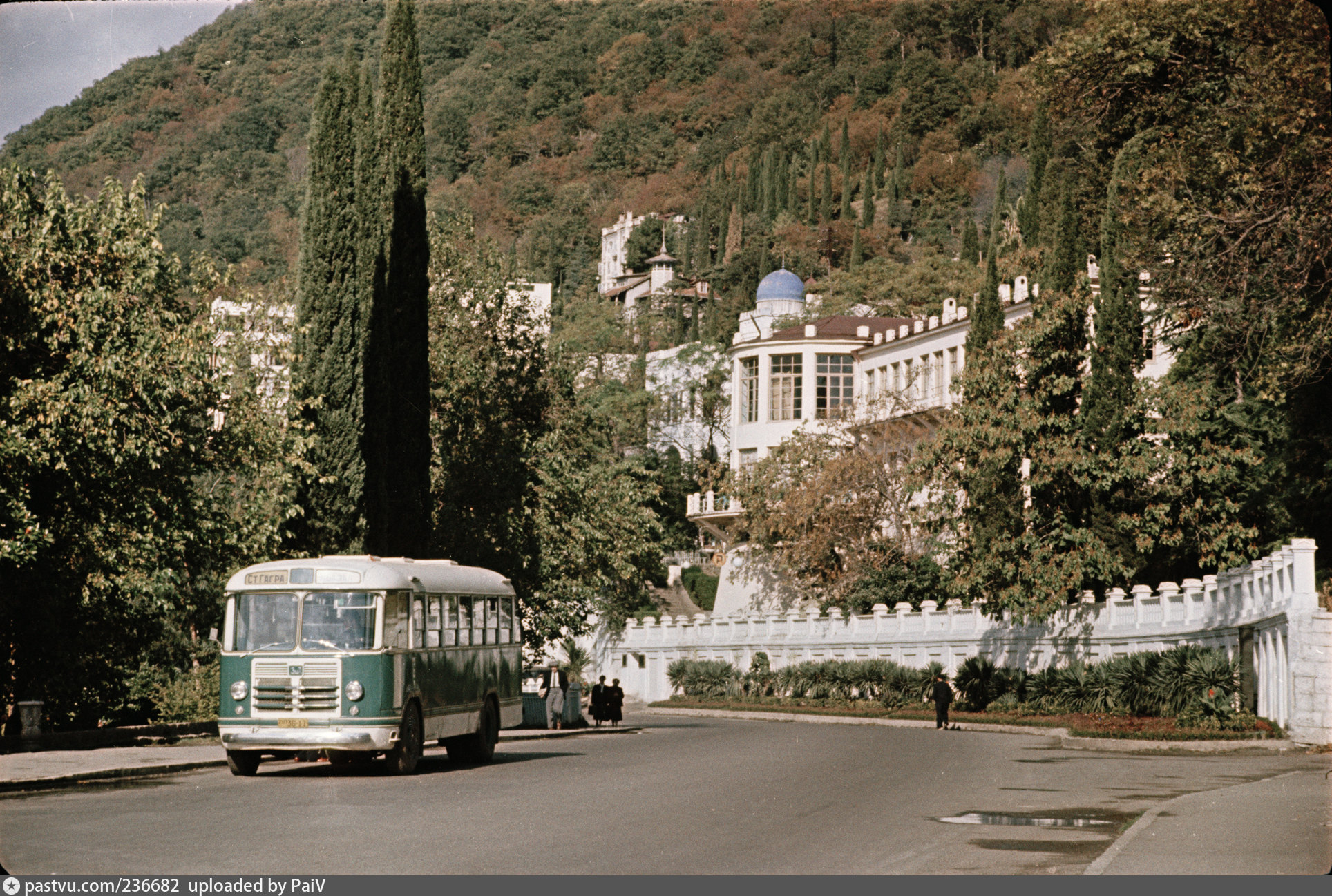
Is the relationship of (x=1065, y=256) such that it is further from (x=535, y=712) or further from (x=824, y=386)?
(x=824, y=386)

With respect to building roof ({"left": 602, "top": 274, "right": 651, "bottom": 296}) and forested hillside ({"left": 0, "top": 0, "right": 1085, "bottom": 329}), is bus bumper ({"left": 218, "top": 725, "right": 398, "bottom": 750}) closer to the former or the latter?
forested hillside ({"left": 0, "top": 0, "right": 1085, "bottom": 329})

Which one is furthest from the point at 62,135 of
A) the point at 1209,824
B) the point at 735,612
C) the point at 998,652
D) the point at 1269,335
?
the point at 1209,824

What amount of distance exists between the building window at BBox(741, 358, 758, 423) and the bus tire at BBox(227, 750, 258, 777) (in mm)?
49132

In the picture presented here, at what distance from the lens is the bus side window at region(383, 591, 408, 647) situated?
68.9 feet

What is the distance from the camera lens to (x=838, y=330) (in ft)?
230

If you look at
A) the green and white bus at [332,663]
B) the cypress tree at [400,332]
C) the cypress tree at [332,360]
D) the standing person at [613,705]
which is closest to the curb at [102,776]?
the green and white bus at [332,663]

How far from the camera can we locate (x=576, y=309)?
12669 centimetres

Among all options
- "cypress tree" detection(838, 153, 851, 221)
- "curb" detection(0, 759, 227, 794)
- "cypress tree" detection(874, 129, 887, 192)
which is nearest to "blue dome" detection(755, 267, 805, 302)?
"cypress tree" detection(838, 153, 851, 221)

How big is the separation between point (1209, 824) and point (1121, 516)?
27314mm

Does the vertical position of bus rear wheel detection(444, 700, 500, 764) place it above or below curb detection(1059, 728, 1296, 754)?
above

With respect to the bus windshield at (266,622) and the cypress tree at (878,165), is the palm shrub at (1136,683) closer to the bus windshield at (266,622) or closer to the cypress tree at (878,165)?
the bus windshield at (266,622)

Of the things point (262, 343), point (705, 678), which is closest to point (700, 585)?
point (705, 678)

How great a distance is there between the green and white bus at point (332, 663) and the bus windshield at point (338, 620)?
0.01m

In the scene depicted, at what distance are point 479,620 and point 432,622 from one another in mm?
2478
